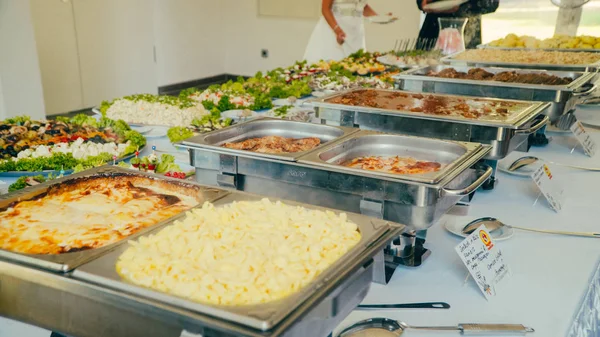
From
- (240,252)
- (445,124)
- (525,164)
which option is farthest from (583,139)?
(240,252)

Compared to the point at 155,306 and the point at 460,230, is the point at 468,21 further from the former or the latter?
the point at 155,306

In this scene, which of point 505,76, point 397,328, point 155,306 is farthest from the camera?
point 505,76

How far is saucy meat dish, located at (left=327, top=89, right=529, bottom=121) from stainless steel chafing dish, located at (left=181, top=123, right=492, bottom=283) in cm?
40

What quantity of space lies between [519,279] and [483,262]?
0.47 ft

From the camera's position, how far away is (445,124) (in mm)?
1917

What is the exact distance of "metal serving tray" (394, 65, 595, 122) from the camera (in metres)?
2.42

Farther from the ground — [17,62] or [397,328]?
[17,62]

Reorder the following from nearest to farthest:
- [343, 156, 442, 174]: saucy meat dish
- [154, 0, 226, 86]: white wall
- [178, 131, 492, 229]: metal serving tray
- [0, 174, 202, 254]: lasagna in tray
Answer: [0, 174, 202, 254]: lasagna in tray < [178, 131, 492, 229]: metal serving tray < [343, 156, 442, 174]: saucy meat dish < [154, 0, 226, 86]: white wall

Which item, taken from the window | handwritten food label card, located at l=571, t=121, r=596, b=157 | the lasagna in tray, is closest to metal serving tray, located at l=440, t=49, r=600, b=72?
handwritten food label card, located at l=571, t=121, r=596, b=157

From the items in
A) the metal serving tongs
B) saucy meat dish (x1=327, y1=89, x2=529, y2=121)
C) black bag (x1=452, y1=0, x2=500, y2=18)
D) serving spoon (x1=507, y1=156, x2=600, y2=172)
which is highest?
black bag (x1=452, y1=0, x2=500, y2=18)

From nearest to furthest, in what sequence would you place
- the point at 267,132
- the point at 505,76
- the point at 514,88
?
the point at 267,132 → the point at 514,88 → the point at 505,76

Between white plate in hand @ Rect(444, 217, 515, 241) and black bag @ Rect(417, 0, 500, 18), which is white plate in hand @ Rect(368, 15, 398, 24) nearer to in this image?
black bag @ Rect(417, 0, 500, 18)

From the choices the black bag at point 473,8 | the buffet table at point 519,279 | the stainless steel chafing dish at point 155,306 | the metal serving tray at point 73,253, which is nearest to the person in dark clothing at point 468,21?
the black bag at point 473,8

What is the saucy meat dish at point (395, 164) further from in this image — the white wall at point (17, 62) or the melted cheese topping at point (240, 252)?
the white wall at point (17, 62)
